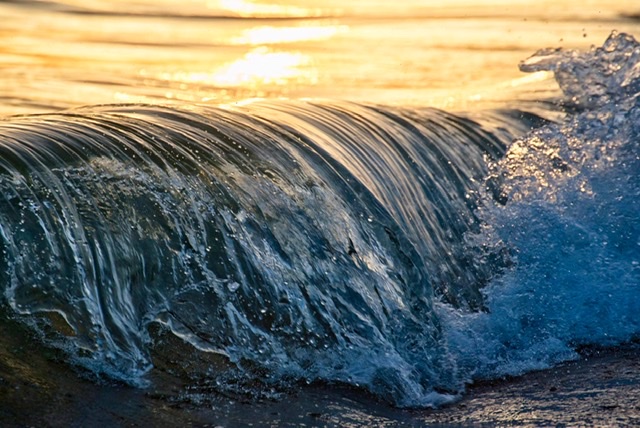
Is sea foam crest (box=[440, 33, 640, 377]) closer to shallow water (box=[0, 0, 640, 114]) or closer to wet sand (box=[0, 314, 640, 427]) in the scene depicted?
wet sand (box=[0, 314, 640, 427])

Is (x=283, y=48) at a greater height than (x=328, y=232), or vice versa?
(x=283, y=48)

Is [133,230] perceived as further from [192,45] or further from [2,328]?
[192,45]

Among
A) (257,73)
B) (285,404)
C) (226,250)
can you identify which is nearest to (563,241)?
(226,250)

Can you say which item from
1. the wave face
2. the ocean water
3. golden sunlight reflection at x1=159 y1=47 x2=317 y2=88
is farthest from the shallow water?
the wave face

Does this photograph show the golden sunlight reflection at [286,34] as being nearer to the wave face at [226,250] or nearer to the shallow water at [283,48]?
the shallow water at [283,48]

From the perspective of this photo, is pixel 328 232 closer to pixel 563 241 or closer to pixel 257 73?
pixel 563 241

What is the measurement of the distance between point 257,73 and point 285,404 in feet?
18.3

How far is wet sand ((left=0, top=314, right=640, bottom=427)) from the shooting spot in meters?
3.06

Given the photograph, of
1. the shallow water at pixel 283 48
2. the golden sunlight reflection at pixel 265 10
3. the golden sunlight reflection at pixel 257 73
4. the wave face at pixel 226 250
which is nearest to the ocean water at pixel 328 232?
the wave face at pixel 226 250

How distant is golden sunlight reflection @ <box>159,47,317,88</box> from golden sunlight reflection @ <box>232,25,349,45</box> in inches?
31.9

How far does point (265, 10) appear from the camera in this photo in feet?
40.3

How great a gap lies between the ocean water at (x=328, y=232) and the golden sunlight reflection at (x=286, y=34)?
318 centimetres

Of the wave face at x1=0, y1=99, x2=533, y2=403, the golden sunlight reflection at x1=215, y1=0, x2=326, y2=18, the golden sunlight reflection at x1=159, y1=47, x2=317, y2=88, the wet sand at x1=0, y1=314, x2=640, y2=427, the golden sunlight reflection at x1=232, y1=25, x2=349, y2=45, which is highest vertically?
the golden sunlight reflection at x1=215, y1=0, x2=326, y2=18

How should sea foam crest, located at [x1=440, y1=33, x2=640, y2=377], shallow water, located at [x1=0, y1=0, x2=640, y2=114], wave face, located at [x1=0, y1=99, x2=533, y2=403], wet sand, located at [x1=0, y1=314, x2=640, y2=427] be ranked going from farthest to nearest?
shallow water, located at [x1=0, y1=0, x2=640, y2=114] < sea foam crest, located at [x1=440, y1=33, x2=640, y2=377] < wave face, located at [x1=0, y1=99, x2=533, y2=403] < wet sand, located at [x1=0, y1=314, x2=640, y2=427]
